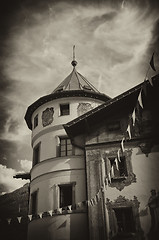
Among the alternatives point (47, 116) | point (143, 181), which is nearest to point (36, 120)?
point (47, 116)

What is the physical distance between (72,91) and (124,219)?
1050 cm

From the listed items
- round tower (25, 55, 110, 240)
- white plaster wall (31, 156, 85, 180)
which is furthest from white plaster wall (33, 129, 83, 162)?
white plaster wall (31, 156, 85, 180)

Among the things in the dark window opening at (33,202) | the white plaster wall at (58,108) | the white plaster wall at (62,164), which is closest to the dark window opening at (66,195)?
the white plaster wall at (62,164)

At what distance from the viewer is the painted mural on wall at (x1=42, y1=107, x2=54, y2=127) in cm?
1956

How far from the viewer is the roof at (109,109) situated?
1652 centimetres

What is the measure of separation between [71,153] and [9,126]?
13.2 meters

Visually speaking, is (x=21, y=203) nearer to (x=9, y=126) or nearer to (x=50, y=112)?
(x=9, y=126)

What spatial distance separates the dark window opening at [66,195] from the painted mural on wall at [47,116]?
17.9 feet

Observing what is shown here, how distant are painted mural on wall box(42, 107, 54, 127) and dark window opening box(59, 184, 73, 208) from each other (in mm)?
5441

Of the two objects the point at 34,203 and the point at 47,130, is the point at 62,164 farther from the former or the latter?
the point at 34,203

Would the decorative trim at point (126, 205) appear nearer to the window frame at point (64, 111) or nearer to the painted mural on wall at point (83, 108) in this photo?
the painted mural on wall at point (83, 108)

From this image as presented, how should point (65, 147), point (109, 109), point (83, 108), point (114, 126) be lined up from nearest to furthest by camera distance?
1. point (114, 126)
2. point (109, 109)
3. point (65, 147)
4. point (83, 108)

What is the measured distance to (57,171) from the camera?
55.6 feet

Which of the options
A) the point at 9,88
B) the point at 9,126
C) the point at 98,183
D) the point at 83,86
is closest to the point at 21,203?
the point at 9,126
